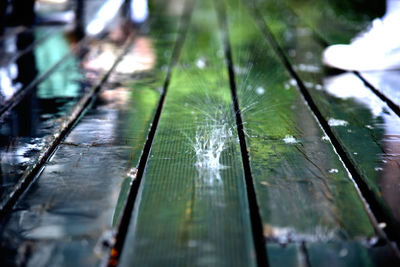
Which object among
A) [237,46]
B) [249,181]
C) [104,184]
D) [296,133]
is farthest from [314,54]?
[104,184]

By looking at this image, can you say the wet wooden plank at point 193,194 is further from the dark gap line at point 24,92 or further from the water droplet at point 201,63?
the dark gap line at point 24,92

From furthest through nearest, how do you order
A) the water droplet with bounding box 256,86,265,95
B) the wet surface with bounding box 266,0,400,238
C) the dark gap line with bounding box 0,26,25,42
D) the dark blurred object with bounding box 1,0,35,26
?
1. the dark blurred object with bounding box 1,0,35,26
2. the dark gap line with bounding box 0,26,25,42
3. the water droplet with bounding box 256,86,265,95
4. the wet surface with bounding box 266,0,400,238

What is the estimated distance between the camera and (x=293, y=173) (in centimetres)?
101

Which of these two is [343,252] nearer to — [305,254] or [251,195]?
[305,254]

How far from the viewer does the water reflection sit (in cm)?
94

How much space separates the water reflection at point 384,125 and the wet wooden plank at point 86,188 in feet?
1.78

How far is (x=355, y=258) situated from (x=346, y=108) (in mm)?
774

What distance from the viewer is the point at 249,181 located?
0.98 m

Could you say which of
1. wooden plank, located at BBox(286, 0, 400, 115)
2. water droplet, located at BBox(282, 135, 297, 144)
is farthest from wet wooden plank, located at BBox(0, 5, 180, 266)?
wooden plank, located at BBox(286, 0, 400, 115)

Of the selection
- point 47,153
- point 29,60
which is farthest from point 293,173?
point 29,60

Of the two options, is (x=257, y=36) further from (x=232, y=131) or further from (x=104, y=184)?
(x=104, y=184)

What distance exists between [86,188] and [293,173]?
45 centimetres

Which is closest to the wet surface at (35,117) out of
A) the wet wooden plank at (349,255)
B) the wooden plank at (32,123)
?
the wooden plank at (32,123)

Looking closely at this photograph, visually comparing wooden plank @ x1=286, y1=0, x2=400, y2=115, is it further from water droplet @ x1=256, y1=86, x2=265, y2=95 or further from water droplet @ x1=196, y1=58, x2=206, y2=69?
water droplet @ x1=196, y1=58, x2=206, y2=69
